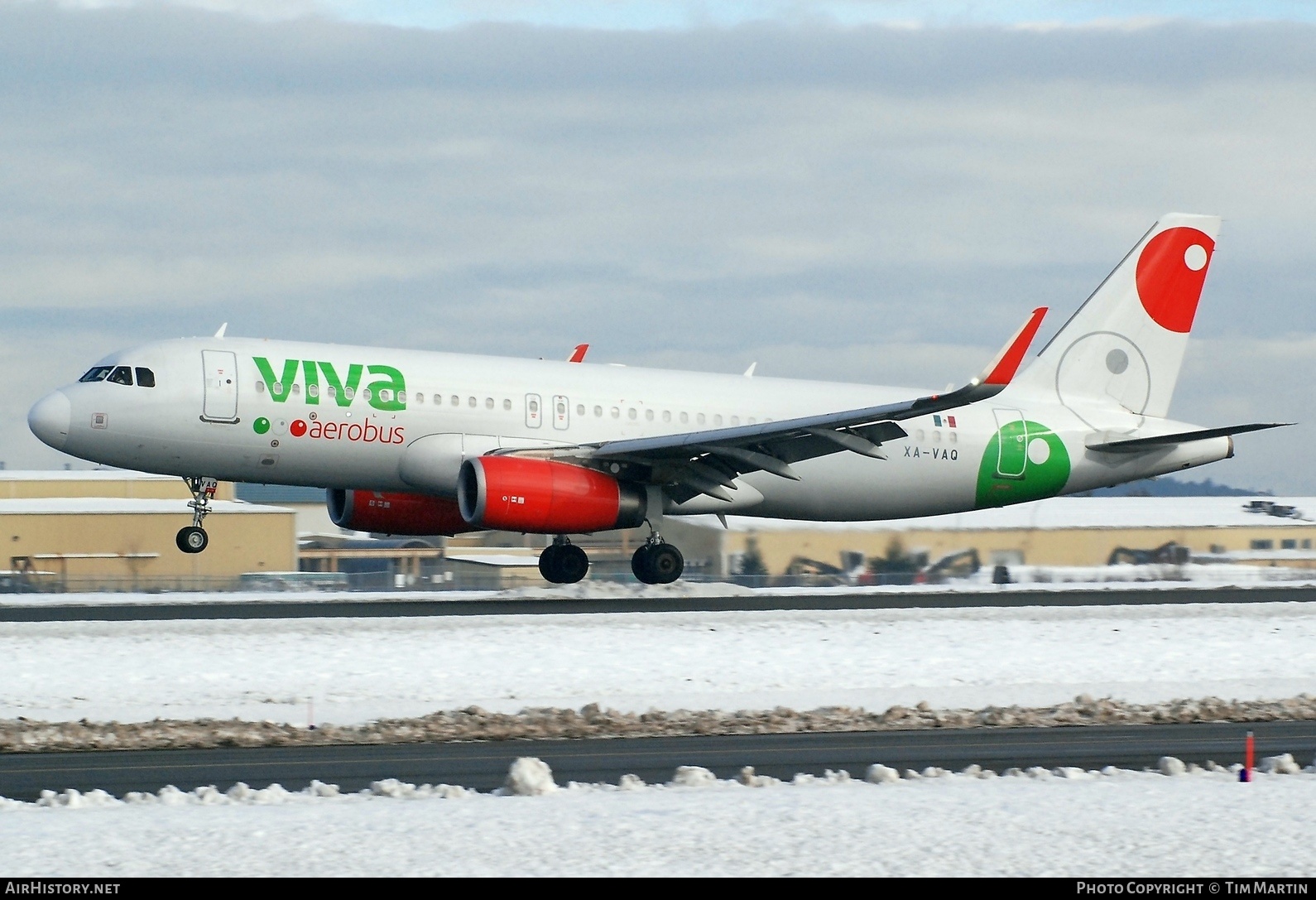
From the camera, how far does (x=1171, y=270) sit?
1549 inches

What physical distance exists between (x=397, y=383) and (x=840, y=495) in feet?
34.6

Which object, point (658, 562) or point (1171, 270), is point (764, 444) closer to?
point (658, 562)

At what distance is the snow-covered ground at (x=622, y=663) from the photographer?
19.5 meters

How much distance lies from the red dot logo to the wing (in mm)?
10784

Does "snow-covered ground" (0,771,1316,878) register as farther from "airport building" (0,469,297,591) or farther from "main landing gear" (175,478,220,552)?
"airport building" (0,469,297,591)

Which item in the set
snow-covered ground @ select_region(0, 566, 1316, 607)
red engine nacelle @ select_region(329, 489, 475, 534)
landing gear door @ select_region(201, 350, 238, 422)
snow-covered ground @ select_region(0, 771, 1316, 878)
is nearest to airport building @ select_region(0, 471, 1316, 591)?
snow-covered ground @ select_region(0, 566, 1316, 607)

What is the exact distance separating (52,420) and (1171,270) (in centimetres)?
2653

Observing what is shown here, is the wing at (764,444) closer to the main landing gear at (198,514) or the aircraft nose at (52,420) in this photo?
the main landing gear at (198,514)

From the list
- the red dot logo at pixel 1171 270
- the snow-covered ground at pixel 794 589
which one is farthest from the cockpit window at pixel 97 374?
the red dot logo at pixel 1171 270

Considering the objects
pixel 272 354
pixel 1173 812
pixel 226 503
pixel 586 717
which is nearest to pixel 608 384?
pixel 272 354

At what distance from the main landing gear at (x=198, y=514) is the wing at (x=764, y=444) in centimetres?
713

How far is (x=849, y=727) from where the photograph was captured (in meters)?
17.3

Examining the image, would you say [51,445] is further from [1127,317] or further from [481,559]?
[1127,317]

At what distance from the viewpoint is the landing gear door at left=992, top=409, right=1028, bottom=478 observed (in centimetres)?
3675
